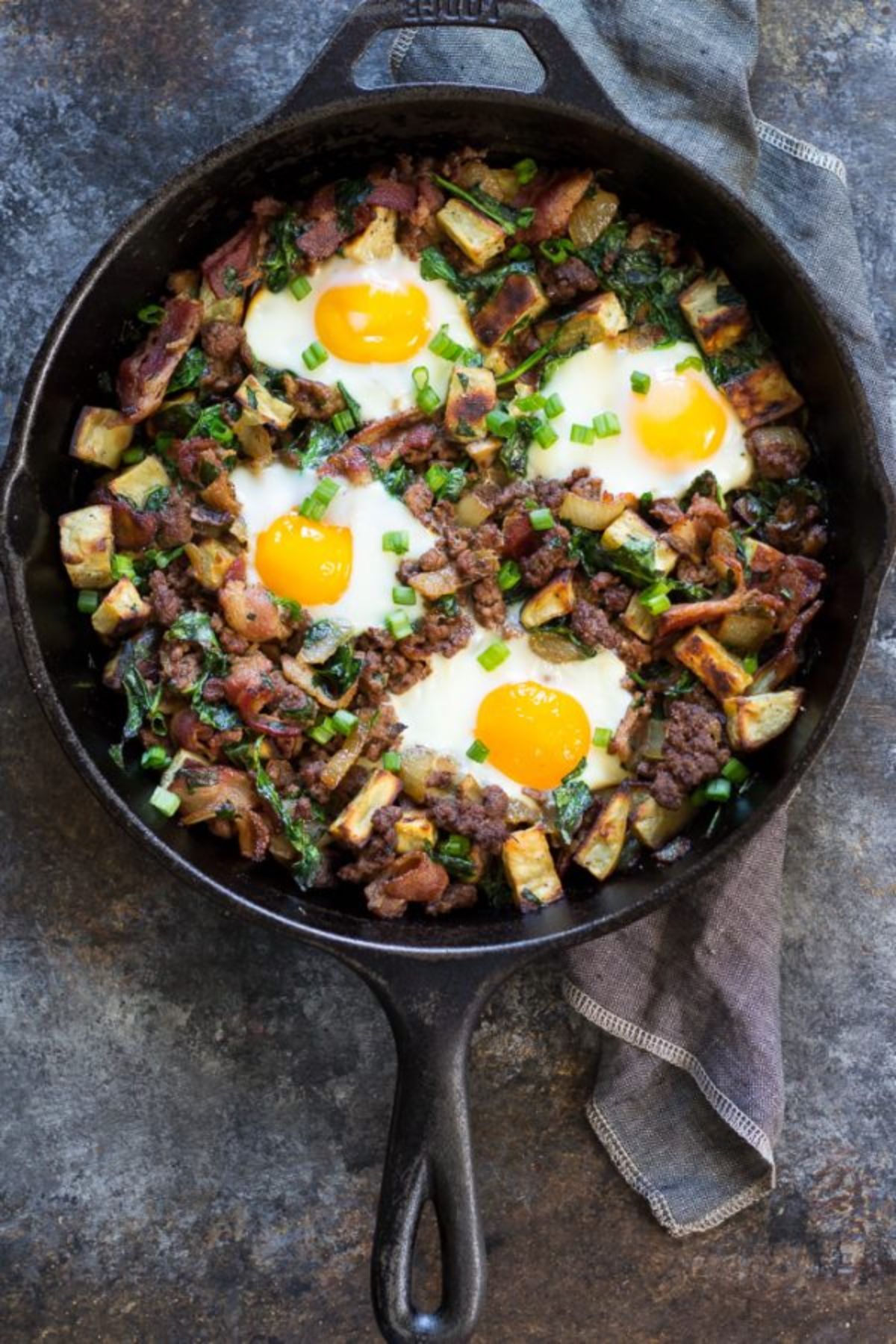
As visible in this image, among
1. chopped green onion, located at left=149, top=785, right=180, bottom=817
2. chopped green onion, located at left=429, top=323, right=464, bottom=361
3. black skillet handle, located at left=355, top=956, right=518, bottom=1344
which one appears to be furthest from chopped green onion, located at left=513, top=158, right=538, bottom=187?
black skillet handle, located at left=355, top=956, right=518, bottom=1344

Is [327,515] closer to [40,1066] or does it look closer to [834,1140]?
[40,1066]

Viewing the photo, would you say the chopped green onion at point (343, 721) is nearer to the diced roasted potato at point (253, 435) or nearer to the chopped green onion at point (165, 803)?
the chopped green onion at point (165, 803)

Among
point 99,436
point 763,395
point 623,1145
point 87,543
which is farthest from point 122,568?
point 623,1145

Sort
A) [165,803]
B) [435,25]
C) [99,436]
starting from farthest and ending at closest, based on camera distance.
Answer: [99,436], [165,803], [435,25]

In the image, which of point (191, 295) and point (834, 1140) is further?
point (834, 1140)

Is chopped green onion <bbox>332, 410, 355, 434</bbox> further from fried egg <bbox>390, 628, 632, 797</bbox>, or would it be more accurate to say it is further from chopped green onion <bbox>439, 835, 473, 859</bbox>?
chopped green onion <bbox>439, 835, 473, 859</bbox>

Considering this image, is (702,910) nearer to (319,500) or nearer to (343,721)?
(343,721)

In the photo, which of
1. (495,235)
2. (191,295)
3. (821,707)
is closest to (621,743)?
(821,707)
